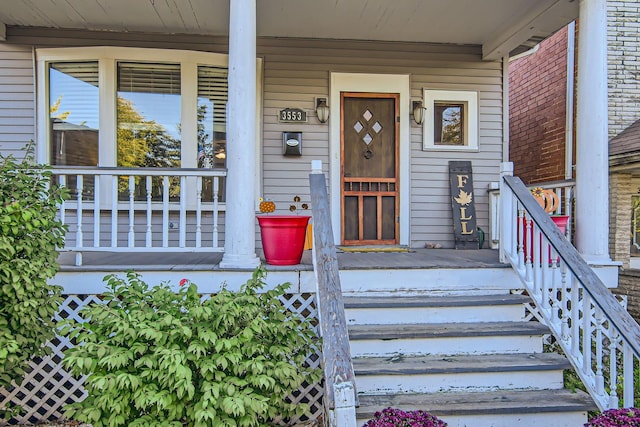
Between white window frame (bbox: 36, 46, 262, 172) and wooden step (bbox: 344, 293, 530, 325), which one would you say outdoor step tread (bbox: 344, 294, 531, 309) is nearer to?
wooden step (bbox: 344, 293, 530, 325)

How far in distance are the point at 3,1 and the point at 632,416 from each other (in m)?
5.89

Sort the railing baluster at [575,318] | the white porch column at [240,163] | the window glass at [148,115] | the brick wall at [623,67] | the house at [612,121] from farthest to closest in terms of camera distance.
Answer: the brick wall at [623,67] < the house at [612,121] < the window glass at [148,115] < the white porch column at [240,163] < the railing baluster at [575,318]

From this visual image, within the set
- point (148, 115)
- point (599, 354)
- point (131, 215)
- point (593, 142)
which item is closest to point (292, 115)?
point (148, 115)

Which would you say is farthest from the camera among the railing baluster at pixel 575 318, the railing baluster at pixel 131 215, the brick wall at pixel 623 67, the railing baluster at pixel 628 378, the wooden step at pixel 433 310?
the brick wall at pixel 623 67

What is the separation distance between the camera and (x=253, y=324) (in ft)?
7.63

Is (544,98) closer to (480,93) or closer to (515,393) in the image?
(480,93)

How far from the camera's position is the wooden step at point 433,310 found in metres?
3.05

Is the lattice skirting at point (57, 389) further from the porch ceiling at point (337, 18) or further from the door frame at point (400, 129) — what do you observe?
the porch ceiling at point (337, 18)

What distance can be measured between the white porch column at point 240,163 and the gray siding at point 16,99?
Answer: 305 cm

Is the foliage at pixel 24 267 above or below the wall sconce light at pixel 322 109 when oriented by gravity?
below

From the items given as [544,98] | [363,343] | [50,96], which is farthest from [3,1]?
[544,98]

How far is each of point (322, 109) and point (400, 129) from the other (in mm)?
996

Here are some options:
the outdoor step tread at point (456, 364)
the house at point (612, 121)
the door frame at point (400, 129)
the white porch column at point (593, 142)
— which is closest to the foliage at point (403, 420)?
the outdoor step tread at point (456, 364)

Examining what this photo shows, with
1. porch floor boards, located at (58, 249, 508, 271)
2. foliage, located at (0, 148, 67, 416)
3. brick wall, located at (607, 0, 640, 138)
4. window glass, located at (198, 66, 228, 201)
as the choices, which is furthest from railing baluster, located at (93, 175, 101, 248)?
brick wall, located at (607, 0, 640, 138)
